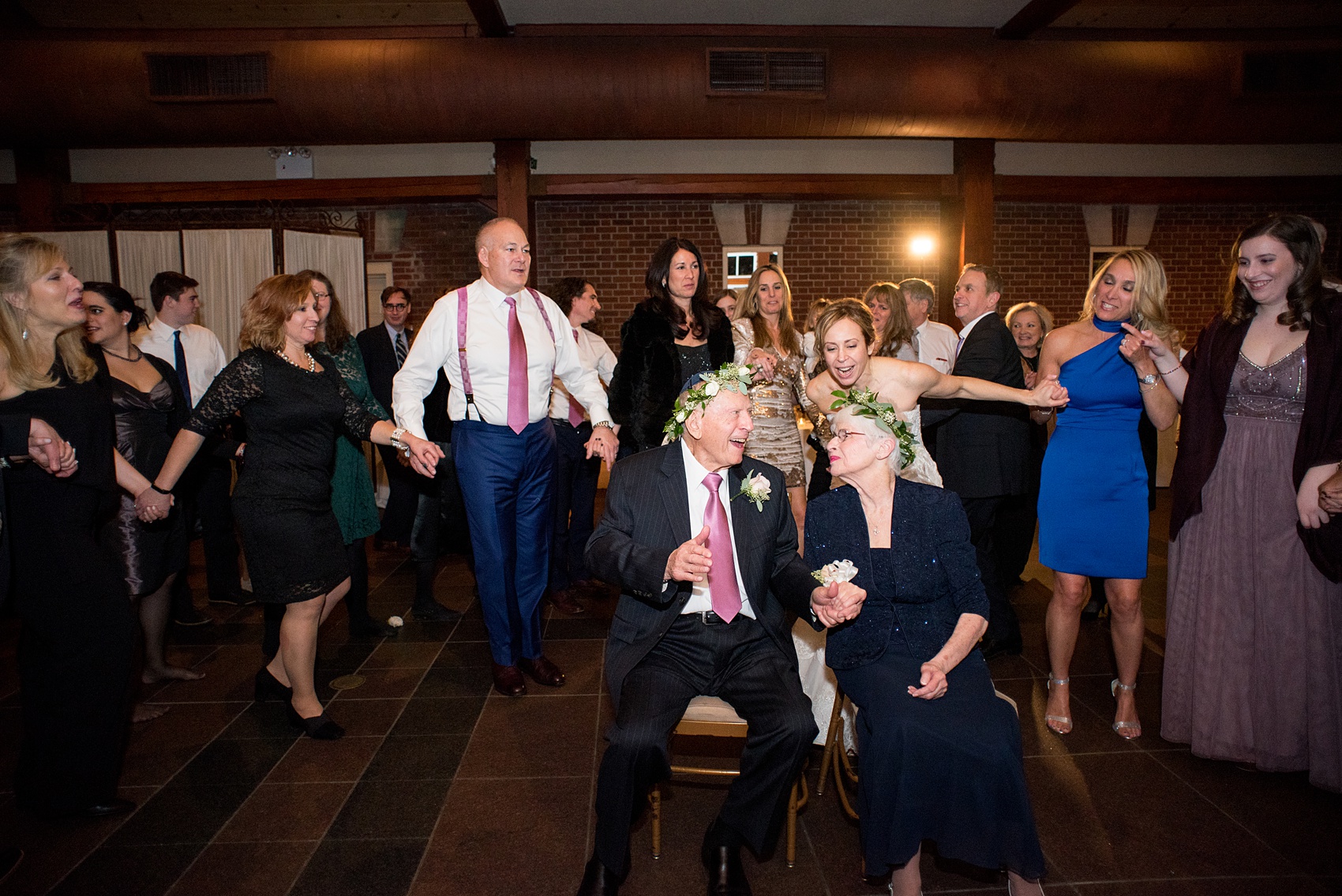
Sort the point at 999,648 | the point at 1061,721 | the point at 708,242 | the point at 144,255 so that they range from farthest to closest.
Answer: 1. the point at 708,242
2. the point at 144,255
3. the point at 999,648
4. the point at 1061,721

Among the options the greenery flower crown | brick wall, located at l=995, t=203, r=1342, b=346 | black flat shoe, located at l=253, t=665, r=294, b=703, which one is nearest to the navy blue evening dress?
the greenery flower crown

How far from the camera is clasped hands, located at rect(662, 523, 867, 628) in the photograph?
2.10 m

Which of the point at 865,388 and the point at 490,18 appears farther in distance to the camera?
the point at 490,18

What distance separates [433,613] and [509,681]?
1.24m

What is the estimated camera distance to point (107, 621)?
2.59m

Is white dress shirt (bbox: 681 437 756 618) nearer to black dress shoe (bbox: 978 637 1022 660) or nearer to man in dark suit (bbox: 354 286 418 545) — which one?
black dress shoe (bbox: 978 637 1022 660)

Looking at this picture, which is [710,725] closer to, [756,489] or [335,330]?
[756,489]

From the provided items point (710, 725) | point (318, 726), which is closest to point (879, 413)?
point (710, 725)

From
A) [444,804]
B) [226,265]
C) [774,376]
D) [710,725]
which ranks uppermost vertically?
[226,265]

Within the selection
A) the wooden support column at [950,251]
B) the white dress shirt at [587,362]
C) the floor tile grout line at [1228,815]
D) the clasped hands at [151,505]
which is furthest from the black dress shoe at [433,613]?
the wooden support column at [950,251]

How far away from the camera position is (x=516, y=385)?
346cm

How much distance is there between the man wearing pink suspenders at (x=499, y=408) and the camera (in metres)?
3.46

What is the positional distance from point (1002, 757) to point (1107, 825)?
87cm

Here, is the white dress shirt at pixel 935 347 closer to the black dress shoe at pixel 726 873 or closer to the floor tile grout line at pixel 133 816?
the black dress shoe at pixel 726 873
